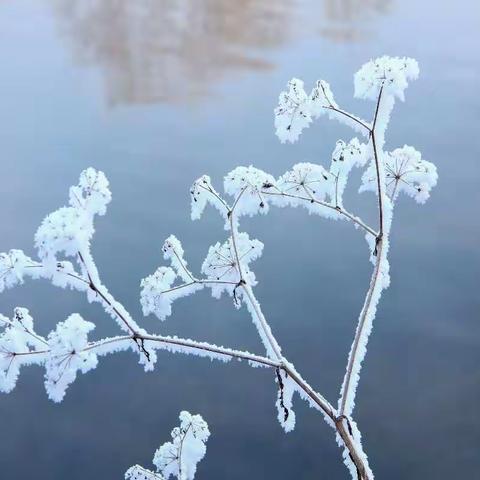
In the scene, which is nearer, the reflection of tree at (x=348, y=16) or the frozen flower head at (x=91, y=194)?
the frozen flower head at (x=91, y=194)

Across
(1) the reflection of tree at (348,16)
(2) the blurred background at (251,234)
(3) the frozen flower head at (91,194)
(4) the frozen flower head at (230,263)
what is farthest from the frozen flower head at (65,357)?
(1) the reflection of tree at (348,16)

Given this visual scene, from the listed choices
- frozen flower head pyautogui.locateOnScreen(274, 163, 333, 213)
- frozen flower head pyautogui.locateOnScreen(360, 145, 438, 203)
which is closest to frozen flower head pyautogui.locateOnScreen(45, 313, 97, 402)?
frozen flower head pyautogui.locateOnScreen(274, 163, 333, 213)

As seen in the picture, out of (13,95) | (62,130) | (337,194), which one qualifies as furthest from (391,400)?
(13,95)

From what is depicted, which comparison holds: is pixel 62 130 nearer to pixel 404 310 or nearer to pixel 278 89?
pixel 278 89

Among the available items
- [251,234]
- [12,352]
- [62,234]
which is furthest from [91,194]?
[251,234]

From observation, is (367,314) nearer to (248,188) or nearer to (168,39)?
(248,188)

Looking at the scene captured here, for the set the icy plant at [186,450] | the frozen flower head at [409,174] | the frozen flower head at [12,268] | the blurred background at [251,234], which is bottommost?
the icy plant at [186,450]

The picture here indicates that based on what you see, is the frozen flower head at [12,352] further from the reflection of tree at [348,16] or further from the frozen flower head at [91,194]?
the reflection of tree at [348,16]
